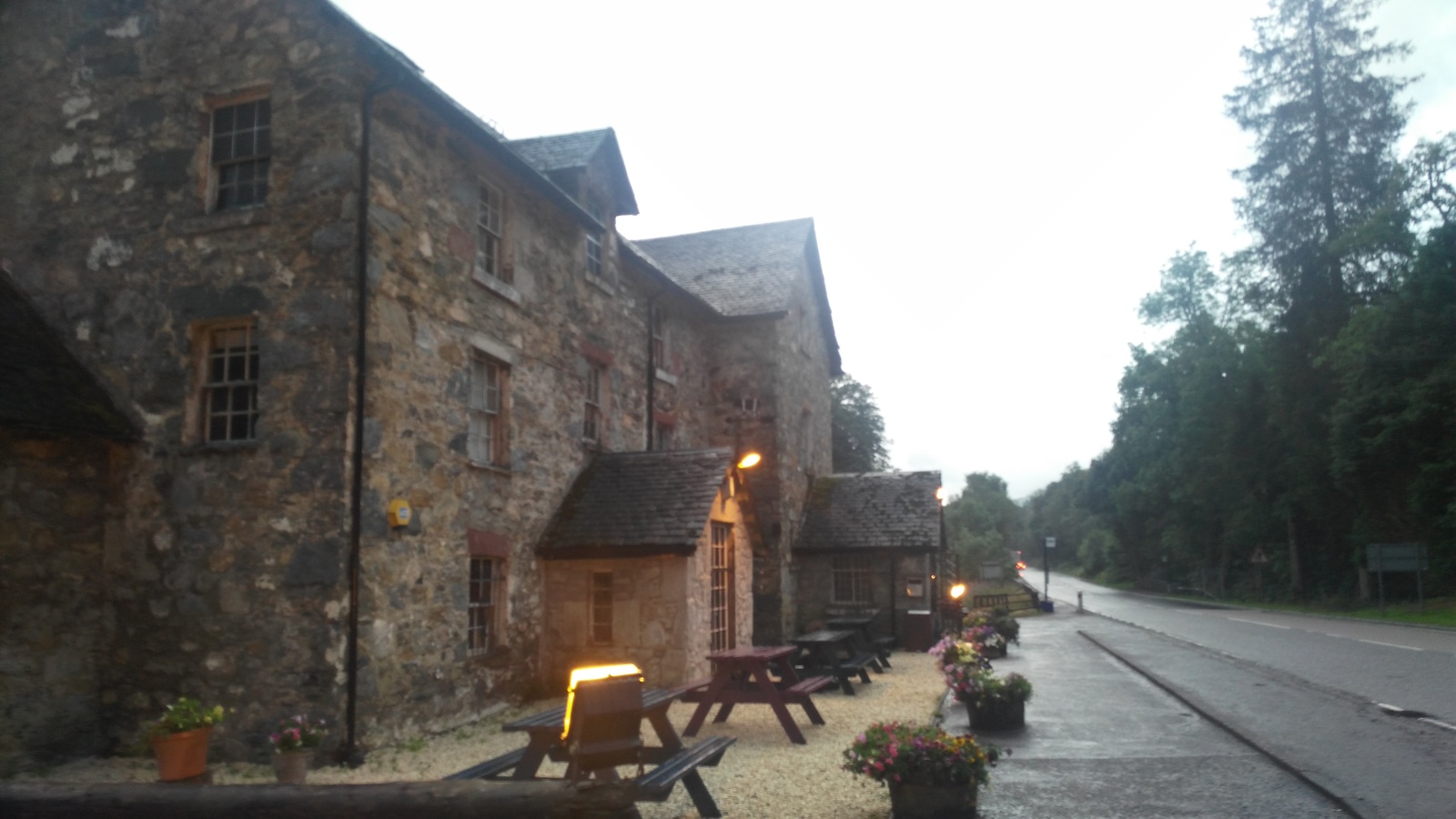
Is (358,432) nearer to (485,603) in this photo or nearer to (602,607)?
(485,603)

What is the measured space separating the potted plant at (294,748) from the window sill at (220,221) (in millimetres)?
5347

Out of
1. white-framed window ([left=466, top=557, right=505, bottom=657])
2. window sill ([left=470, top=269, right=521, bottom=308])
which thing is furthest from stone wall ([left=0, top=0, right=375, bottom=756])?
white-framed window ([left=466, top=557, right=505, bottom=657])

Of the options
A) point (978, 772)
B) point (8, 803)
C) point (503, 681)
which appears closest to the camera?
point (8, 803)

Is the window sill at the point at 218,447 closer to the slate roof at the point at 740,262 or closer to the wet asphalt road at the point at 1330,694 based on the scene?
the wet asphalt road at the point at 1330,694

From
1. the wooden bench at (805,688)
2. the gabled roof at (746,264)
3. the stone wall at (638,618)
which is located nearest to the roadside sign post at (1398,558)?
the gabled roof at (746,264)

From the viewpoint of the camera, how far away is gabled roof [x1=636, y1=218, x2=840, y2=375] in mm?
23922

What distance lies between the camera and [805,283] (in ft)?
88.2

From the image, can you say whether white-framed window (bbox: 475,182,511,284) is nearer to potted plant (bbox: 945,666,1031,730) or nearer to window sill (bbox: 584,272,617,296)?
window sill (bbox: 584,272,617,296)

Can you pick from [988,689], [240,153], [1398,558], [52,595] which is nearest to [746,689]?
[988,689]

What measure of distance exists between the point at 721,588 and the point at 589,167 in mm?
7162

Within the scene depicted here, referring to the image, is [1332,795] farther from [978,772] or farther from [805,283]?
[805,283]

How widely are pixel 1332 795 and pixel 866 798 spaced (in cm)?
354

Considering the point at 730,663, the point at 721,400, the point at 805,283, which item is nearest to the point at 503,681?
the point at 730,663

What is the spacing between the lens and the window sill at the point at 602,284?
16.6 meters
